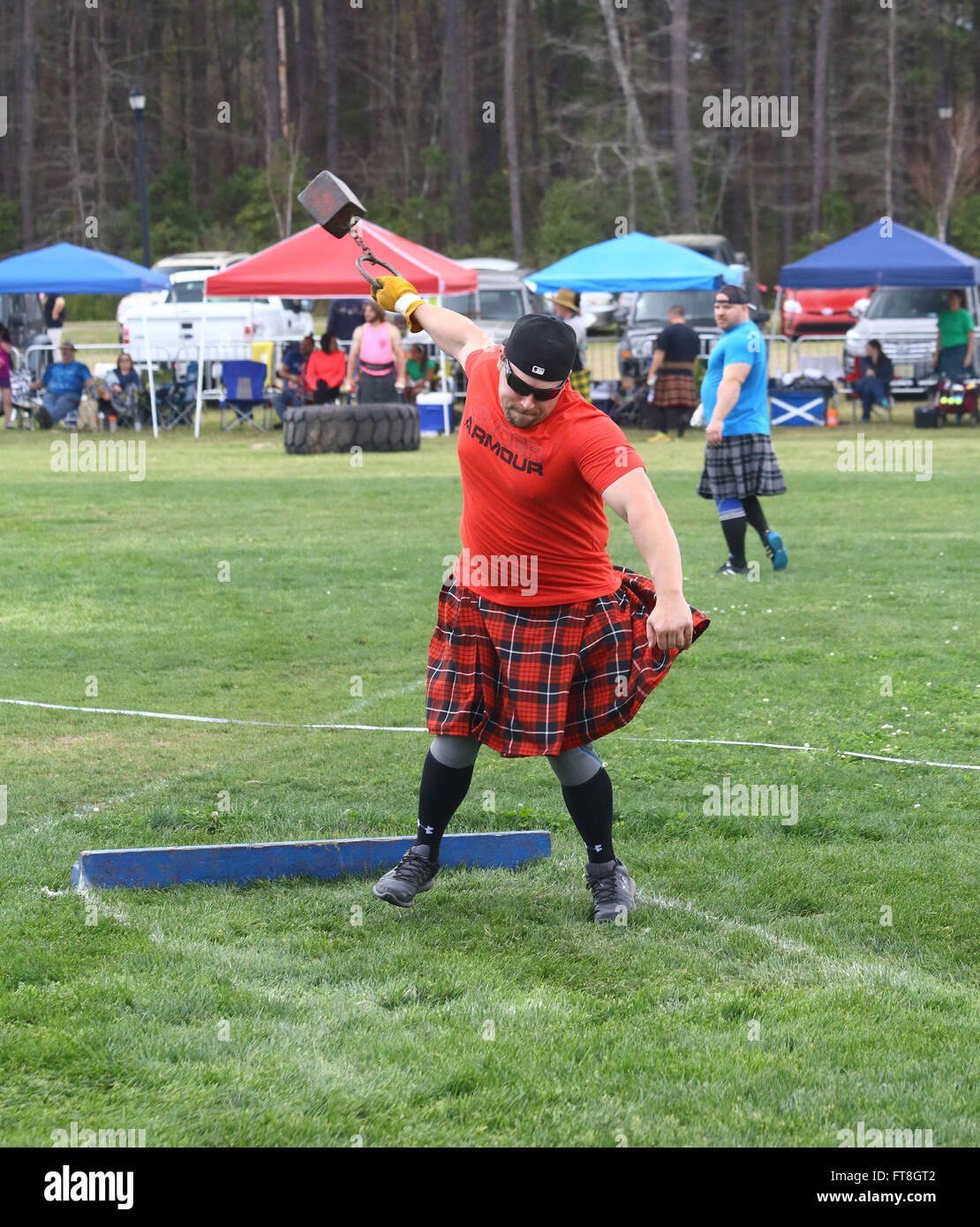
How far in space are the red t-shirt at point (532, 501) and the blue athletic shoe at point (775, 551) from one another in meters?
6.10

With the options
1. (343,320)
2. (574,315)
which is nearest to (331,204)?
(574,315)

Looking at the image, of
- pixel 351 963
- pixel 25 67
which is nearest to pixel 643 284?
pixel 351 963

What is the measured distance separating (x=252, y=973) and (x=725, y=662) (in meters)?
4.29

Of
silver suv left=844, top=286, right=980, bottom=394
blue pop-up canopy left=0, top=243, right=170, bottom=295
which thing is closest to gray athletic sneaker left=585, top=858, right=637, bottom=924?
blue pop-up canopy left=0, top=243, right=170, bottom=295

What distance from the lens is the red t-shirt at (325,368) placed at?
21.0 m

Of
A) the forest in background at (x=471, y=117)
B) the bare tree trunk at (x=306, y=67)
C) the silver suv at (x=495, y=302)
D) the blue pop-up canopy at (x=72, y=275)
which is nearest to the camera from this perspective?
the blue pop-up canopy at (x=72, y=275)

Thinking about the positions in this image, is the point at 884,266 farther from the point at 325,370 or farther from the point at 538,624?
the point at 538,624

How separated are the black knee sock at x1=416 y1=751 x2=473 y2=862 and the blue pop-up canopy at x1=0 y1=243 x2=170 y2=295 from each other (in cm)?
1790

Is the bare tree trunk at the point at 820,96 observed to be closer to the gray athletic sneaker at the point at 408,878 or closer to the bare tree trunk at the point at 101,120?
the bare tree trunk at the point at 101,120

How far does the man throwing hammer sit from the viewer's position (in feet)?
13.4

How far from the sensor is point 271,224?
141 ft

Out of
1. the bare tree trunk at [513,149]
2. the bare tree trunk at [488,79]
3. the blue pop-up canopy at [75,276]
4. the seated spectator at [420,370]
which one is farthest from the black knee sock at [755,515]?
the bare tree trunk at [488,79]
